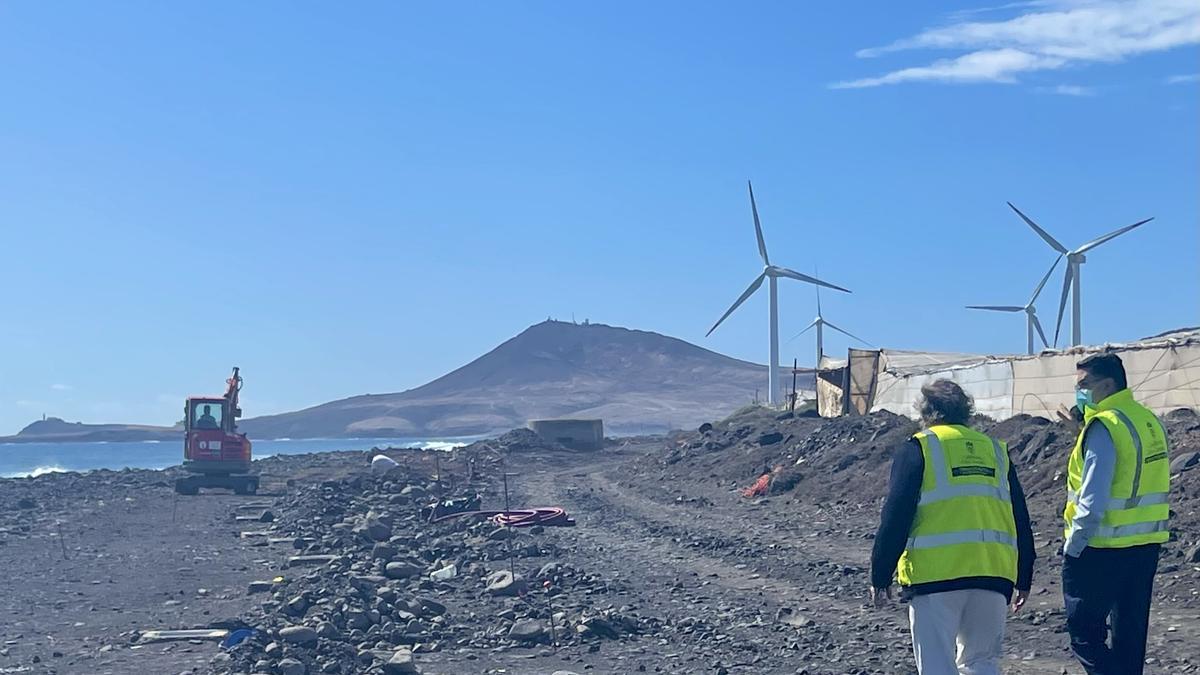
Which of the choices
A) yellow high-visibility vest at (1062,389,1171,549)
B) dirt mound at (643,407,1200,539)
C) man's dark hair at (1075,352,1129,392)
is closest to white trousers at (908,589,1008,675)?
yellow high-visibility vest at (1062,389,1171,549)

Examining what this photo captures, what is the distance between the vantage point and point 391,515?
24.7 meters

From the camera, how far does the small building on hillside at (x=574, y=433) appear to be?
62344mm

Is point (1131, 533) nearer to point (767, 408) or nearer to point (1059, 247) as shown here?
point (1059, 247)

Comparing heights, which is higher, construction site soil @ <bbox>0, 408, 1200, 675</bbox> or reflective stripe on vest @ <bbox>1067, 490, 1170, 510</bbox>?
reflective stripe on vest @ <bbox>1067, 490, 1170, 510</bbox>

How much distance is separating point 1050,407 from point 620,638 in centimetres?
1394

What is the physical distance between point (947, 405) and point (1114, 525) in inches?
44.8

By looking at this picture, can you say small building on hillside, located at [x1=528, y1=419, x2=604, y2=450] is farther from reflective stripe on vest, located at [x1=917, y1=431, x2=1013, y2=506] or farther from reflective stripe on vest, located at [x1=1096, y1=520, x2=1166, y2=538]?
reflective stripe on vest, located at [x1=917, y1=431, x2=1013, y2=506]

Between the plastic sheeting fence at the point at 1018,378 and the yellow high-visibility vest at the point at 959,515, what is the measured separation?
3.09 metres

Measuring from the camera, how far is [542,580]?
1393cm

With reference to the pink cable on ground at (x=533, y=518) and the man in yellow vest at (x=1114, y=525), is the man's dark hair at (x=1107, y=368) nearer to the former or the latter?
the man in yellow vest at (x=1114, y=525)

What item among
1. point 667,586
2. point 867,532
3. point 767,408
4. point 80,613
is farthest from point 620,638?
point 767,408

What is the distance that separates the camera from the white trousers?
554cm

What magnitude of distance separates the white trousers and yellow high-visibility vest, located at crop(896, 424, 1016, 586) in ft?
0.34

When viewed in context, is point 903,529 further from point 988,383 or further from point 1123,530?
point 988,383
